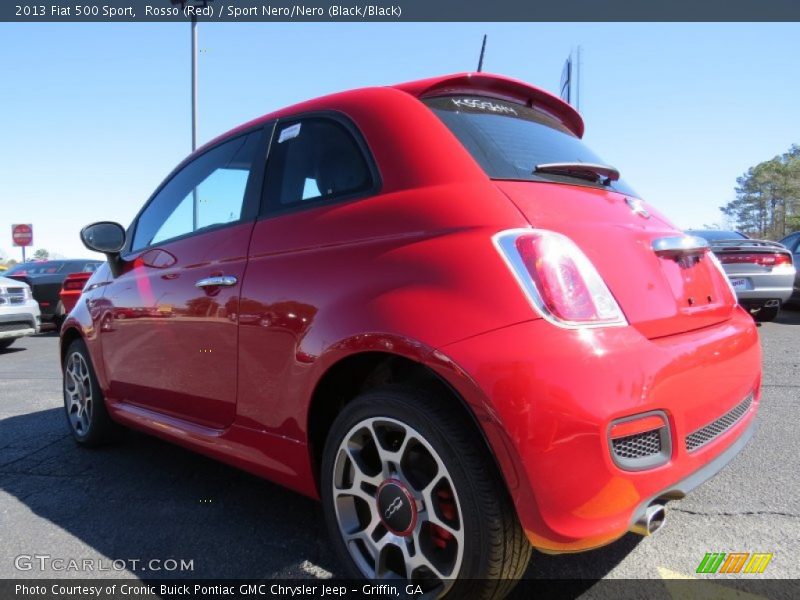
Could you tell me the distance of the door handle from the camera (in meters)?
2.41

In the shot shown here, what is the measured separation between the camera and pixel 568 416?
1.47 metres

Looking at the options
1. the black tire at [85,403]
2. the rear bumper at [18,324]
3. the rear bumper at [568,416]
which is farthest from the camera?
the rear bumper at [18,324]

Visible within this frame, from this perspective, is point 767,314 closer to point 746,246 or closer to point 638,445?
point 746,246

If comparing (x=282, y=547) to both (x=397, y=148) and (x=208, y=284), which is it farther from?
(x=397, y=148)

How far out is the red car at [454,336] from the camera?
4.99ft

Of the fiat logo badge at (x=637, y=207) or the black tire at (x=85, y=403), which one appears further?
the black tire at (x=85, y=403)

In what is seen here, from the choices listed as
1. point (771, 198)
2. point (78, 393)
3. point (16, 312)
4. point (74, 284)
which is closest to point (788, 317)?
point (78, 393)

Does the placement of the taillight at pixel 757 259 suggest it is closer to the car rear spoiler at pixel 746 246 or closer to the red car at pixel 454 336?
the car rear spoiler at pixel 746 246

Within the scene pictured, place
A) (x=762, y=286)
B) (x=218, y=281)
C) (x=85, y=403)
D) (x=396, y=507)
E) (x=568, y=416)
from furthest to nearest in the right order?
(x=762, y=286)
(x=85, y=403)
(x=218, y=281)
(x=396, y=507)
(x=568, y=416)

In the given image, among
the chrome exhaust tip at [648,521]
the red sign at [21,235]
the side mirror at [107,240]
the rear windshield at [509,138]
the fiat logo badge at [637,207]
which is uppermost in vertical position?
the rear windshield at [509,138]

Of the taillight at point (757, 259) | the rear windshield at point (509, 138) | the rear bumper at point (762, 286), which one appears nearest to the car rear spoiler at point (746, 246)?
the taillight at point (757, 259)

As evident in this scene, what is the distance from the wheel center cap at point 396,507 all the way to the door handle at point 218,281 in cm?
107

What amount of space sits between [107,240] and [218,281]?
50.4 inches

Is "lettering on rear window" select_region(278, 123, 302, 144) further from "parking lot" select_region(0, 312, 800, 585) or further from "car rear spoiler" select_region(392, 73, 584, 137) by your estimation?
"parking lot" select_region(0, 312, 800, 585)
